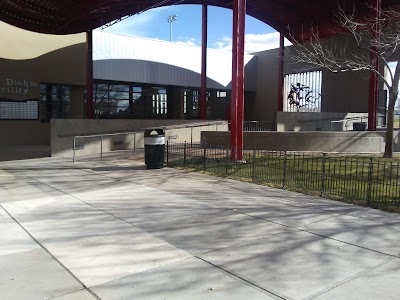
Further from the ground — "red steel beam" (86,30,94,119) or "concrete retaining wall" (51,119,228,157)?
"red steel beam" (86,30,94,119)

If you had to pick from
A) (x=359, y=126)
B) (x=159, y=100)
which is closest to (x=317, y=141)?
(x=359, y=126)

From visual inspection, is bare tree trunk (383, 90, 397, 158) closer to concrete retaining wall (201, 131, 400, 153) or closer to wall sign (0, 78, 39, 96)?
concrete retaining wall (201, 131, 400, 153)

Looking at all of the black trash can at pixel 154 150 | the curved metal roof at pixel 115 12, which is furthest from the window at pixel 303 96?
the black trash can at pixel 154 150

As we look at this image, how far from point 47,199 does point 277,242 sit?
5439mm

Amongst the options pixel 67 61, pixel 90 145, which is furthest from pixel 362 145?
pixel 67 61

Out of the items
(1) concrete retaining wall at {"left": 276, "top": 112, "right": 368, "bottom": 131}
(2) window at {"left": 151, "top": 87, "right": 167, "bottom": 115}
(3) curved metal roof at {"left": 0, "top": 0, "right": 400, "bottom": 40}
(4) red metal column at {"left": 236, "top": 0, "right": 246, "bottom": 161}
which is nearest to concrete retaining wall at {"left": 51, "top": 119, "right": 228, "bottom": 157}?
(1) concrete retaining wall at {"left": 276, "top": 112, "right": 368, "bottom": 131}

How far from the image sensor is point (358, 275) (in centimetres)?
485

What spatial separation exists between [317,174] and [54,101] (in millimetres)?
20528

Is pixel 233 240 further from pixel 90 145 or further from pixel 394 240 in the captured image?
pixel 90 145

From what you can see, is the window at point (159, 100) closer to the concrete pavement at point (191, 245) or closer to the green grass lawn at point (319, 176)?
the green grass lawn at point (319, 176)

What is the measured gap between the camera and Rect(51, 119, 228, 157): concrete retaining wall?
19.1m

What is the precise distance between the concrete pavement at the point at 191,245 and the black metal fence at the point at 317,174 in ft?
3.07

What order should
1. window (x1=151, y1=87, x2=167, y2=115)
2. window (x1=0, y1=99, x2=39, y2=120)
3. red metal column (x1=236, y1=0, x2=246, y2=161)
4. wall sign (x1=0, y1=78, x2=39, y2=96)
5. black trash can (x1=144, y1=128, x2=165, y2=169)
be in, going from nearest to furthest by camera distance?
black trash can (x1=144, y1=128, x2=165, y2=169) < red metal column (x1=236, y1=0, x2=246, y2=161) < wall sign (x1=0, y1=78, x2=39, y2=96) < window (x1=0, y1=99, x2=39, y2=120) < window (x1=151, y1=87, x2=167, y2=115)

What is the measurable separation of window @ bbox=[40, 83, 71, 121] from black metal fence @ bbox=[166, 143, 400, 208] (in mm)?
13205
